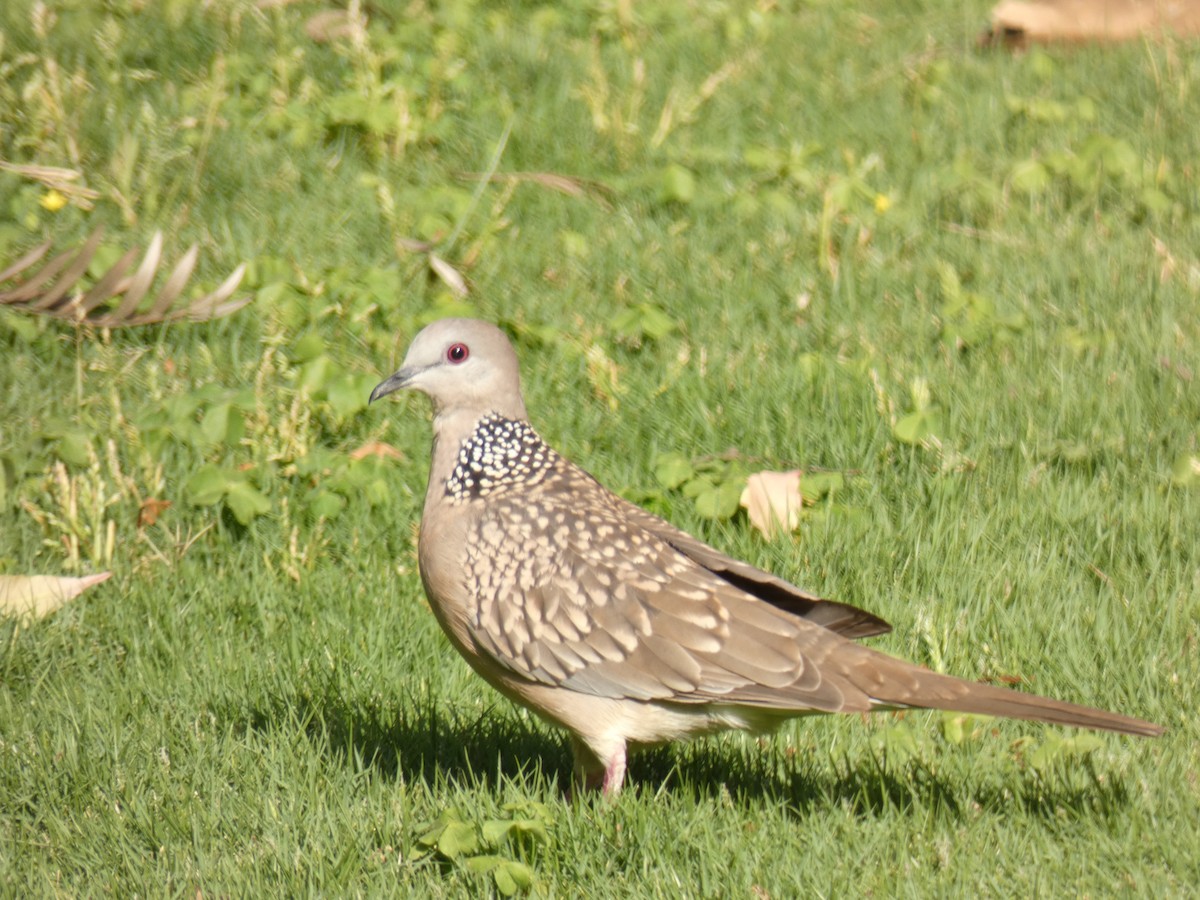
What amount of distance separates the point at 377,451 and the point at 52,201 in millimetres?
2319

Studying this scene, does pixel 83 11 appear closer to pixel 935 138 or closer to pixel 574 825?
pixel 935 138

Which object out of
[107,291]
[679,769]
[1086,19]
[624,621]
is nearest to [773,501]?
[679,769]

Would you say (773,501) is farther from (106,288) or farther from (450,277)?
(106,288)

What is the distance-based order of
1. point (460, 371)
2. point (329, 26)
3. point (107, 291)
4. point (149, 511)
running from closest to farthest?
point (460, 371)
point (149, 511)
point (107, 291)
point (329, 26)

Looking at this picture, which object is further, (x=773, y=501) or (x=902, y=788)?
(x=773, y=501)

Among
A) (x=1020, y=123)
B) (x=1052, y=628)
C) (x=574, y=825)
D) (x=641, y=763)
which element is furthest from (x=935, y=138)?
(x=574, y=825)

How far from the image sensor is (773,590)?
4.27 metres

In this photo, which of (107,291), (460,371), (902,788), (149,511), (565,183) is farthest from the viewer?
(565,183)

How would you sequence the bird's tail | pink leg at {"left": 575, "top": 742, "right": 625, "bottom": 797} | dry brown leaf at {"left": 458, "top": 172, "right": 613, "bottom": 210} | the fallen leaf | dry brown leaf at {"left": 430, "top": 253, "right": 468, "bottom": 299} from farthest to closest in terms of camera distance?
dry brown leaf at {"left": 458, "top": 172, "right": 613, "bottom": 210}, dry brown leaf at {"left": 430, "top": 253, "right": 468, "bottom": 299}, the fallen leaf, pink leg at {"left": 575, "top": 742, "right": 625, "bottom": 797}, the bird's tail

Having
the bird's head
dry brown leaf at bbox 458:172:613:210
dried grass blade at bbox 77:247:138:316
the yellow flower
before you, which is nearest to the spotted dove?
the bird's head

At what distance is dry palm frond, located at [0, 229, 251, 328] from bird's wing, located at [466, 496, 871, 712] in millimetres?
2278

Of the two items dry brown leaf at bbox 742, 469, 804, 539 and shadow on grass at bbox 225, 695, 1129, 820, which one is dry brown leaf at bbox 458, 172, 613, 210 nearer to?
dry brown leaf at bbox 742, 469, 804, 539

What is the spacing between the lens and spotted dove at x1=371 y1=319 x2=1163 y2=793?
394 cm

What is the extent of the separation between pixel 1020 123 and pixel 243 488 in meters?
4.79
